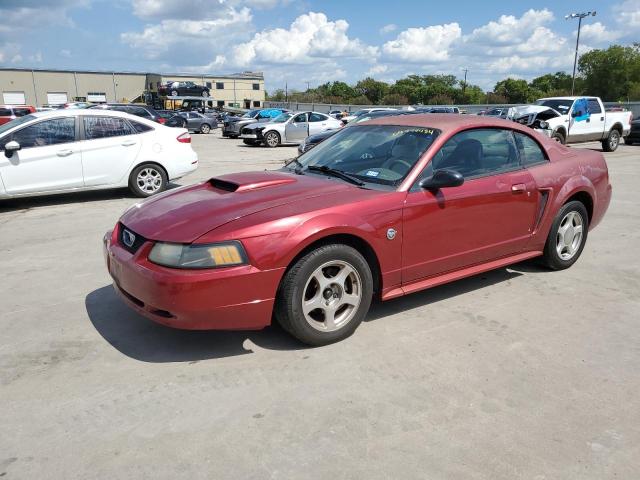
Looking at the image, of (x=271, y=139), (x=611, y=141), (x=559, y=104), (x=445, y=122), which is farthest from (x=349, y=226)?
(x=611, y=141)

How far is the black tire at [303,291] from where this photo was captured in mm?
3381

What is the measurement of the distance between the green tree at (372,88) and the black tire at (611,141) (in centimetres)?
9976

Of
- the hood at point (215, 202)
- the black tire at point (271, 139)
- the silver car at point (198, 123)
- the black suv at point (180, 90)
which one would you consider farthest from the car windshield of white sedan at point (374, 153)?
the black suv at point (180, 90)

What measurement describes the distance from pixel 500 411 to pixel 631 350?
1.35 meters

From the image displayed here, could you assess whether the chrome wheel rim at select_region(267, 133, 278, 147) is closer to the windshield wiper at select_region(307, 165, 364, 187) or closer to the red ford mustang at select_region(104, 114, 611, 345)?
the red ford mustang at select_region(104, 114, 611, 345)

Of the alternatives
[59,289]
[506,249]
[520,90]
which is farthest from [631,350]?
[520,90]

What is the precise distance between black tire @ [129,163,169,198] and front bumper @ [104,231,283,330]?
6.06 meters

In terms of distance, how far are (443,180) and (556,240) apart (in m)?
1.88

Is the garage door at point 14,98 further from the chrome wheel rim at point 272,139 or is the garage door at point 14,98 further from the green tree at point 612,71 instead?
the green tree at point 612,71

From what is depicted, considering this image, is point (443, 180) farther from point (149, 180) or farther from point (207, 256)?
point (149, 180)

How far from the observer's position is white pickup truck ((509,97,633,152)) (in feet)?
57.4

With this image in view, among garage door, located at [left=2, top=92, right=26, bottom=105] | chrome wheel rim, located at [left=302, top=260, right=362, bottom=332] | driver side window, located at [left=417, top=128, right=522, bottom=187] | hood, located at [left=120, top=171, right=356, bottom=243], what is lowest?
chrome wheel rim, located at [left=302, top=260, right=362, bottom=332]

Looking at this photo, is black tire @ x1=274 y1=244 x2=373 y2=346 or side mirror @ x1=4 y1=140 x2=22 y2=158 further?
side mirror @ x1=4 y1=140 x2=22 y2=158

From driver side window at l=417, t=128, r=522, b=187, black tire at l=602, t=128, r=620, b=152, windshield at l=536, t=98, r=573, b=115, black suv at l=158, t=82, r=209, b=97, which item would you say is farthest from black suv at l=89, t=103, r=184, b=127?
driver side window at l=417, t=128, r=522, b=187
